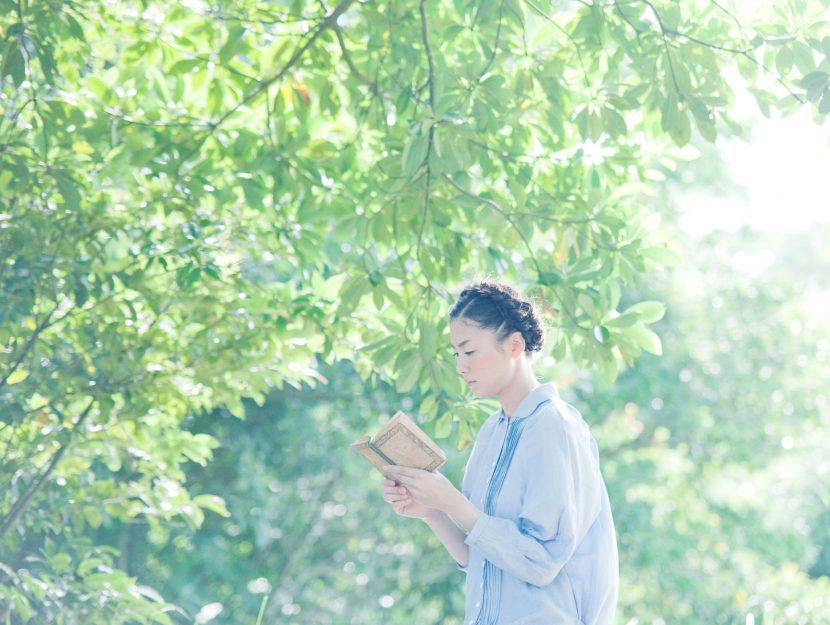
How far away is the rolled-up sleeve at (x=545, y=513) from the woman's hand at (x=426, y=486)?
9cm

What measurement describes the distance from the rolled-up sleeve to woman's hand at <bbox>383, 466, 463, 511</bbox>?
87 millimetres

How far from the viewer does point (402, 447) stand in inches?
96.7

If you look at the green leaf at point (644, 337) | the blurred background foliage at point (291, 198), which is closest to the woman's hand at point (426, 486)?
the blurred background foliage at point (291, 198)

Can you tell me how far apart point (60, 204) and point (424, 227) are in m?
1.32

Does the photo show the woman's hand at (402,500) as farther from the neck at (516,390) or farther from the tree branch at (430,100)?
the tree branch at (430,100)

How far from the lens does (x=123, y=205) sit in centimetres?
438

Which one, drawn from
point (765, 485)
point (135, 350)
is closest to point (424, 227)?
point (135, 350)

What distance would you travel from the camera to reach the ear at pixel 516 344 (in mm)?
2562

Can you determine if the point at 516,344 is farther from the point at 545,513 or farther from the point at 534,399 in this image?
the point at 545,513

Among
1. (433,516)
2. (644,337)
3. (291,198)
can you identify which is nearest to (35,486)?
(291,198)

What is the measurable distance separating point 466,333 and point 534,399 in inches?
8.6

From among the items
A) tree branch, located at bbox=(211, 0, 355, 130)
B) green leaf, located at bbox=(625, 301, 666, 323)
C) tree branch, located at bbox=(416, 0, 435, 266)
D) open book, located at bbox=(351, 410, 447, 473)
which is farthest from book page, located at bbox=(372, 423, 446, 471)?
tree branch, located at bbox=(211, 0, 355, 130)

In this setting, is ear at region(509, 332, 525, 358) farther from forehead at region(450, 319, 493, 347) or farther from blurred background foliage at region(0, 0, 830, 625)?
blurred background foliage at region(0, 0, 830, 625)

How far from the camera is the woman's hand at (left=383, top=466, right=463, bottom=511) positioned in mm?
2377
